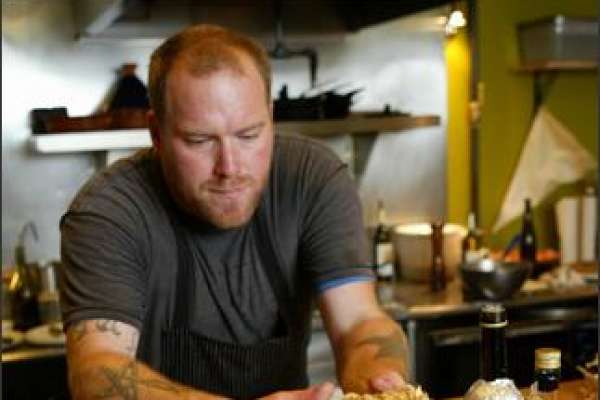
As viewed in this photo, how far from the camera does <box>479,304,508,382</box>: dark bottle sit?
1.02 m

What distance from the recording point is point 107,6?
1.99m

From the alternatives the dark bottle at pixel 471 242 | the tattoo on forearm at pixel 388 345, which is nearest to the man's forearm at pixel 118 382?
the tattoo on forearm at pixel 388 345

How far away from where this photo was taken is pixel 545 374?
1.04 metres

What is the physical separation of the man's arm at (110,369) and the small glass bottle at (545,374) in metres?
0.44

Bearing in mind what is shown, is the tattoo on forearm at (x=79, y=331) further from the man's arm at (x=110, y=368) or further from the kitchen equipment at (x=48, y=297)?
the kitchen equipment at (x=48, y=297)

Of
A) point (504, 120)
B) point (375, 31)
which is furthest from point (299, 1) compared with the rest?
point (504, 120)

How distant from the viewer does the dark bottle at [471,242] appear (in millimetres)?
2754

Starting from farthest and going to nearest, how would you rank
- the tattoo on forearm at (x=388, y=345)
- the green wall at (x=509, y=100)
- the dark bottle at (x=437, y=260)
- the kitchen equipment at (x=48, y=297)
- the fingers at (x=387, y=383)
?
the green wall at (x=509, y=100), the dark bottle at (x=437, y=260), the kitchen equipment at (x=48, y=297), the tattoo on forearm at (x=388, y=345), the fingers at (x=387, y=383)

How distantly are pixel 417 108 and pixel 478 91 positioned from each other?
0.76 ft

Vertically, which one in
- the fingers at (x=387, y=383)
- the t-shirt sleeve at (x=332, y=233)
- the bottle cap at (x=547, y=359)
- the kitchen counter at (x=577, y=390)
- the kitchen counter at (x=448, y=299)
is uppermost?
the t-shirt sleeve at (x=332, y=233)

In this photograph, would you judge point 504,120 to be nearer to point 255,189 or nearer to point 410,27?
point 410,27

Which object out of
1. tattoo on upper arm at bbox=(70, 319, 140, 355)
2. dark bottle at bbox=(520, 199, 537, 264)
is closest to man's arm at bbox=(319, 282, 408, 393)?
tattoo on upper arm at bbox=(70, 319, 140, 355)

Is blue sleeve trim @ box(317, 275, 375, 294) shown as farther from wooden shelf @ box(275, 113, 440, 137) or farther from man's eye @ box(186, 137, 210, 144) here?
wooden shelf @ box(275, 113, 440, 137)

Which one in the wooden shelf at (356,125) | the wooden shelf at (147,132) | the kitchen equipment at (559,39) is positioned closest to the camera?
the wooden shelf at (147,132)
